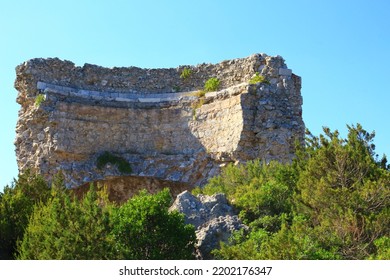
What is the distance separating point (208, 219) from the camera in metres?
14.8

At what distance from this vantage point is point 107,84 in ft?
75.2

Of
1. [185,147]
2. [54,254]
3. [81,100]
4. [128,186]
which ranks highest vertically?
[81,100]

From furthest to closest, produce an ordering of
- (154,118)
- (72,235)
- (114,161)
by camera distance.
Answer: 1. (154,118)
2. (114,161)
3. (72,235)

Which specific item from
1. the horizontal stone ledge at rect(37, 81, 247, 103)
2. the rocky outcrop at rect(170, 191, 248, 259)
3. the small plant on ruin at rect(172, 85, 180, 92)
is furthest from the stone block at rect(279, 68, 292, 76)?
the rocky outcrop at rect(170, 191, 248, 259)

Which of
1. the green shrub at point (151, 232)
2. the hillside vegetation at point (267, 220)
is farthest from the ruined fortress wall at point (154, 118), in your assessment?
the green shrub at point (151, 232)

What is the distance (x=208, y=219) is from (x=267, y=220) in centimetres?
134

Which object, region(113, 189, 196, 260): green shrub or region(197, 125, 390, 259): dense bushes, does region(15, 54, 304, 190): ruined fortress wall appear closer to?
region(197, 125, 390, 259): dense bushes

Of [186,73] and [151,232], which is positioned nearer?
[151,232]

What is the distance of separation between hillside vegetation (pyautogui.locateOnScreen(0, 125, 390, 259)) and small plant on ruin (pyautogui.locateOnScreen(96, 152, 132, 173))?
542cm

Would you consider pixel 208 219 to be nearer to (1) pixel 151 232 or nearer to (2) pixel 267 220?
(2) pixel 267 220

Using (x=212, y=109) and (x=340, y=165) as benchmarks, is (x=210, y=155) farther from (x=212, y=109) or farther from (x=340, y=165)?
(x=340, y=165)

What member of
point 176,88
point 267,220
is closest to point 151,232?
point 267,220

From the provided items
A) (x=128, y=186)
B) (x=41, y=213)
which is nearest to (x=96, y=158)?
(x=128, y=186)

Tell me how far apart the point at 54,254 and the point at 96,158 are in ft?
32.0
